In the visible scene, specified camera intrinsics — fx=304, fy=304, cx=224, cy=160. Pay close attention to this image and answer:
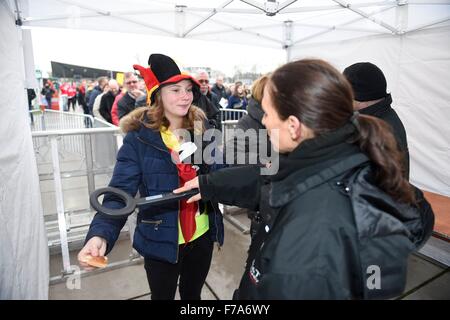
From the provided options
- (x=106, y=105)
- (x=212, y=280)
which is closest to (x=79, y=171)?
(x=212, y=280)

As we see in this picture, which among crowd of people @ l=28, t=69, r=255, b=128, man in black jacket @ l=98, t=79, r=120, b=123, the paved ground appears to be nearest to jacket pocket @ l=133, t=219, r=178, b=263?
crowd of people @ l=28, t=69, r=255, b=128

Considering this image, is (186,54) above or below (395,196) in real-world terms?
above

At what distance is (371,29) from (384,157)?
15.2 feet

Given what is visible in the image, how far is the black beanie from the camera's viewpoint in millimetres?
2555

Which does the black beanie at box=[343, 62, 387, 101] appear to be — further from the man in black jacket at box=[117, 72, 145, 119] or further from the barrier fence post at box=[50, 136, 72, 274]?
the man in black jacket at box=[117, 72, 145, 119]

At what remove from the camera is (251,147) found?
7.60ft

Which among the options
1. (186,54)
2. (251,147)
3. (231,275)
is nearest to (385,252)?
(251,147)

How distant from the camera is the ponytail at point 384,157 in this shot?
94cm

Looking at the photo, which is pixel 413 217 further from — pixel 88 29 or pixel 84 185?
pixel 88 29

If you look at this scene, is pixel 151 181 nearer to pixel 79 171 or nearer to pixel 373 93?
pixel 373 93

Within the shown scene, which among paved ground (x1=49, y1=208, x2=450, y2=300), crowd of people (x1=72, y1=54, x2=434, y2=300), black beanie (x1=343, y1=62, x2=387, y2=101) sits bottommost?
paved ground (x1=49, y1=208, x2=450, y2=300)

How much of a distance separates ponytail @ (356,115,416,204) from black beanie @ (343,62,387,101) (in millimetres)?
1738

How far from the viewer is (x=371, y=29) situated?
4.74 m
